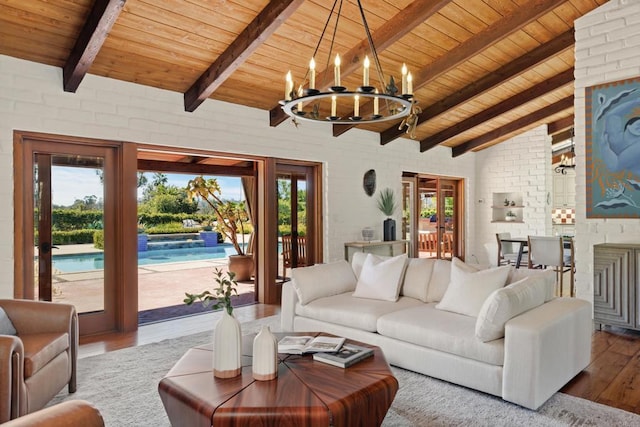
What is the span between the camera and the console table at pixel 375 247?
6449 mm

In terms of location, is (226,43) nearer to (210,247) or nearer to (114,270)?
(114,270)

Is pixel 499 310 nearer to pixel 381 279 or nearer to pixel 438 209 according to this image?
pixel 381 279

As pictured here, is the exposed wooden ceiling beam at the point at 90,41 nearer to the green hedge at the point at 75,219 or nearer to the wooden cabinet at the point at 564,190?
the green hedge at the point at 75,219

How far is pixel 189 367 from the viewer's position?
2352 millimetres

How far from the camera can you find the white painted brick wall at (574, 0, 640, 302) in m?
4.47

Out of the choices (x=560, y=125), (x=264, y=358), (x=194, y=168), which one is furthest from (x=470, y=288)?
(x=560, y=125)

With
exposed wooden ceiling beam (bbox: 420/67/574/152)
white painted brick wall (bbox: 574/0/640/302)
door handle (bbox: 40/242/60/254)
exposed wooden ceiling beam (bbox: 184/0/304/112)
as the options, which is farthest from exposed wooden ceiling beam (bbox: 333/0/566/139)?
door handle (bbox: 40/242/60/254)

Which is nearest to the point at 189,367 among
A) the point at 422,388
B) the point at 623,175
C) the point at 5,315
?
the point at 5,315

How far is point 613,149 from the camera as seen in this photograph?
15.1 ft

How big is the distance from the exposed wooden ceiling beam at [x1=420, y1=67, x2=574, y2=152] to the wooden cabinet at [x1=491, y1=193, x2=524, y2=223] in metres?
2.37

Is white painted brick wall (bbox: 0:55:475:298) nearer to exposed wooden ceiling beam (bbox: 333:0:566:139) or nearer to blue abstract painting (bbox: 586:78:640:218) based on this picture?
exposed wooden ceiling beam (bbox: 333:0:566:139)

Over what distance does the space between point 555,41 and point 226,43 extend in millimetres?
3886

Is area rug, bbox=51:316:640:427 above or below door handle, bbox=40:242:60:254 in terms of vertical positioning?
below

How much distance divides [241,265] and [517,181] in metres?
5.81
